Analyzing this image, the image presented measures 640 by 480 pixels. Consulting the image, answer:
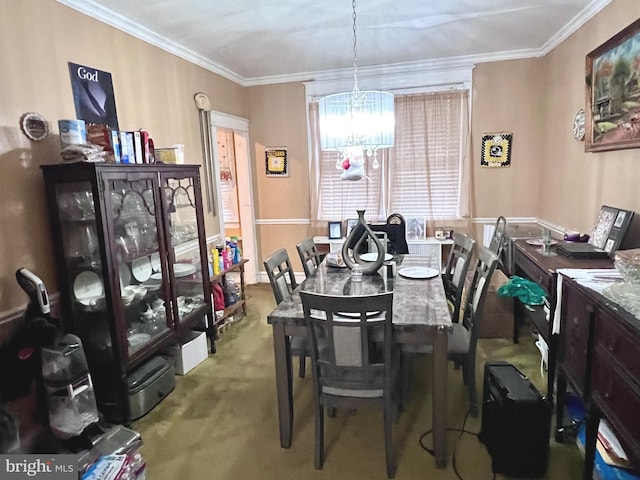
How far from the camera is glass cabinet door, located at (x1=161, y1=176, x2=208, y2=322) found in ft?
9.58

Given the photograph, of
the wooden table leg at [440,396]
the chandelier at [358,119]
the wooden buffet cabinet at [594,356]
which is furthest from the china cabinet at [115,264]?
the wooden buffet cabinet at [594,356]

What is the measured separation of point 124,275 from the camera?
2539 millimetres

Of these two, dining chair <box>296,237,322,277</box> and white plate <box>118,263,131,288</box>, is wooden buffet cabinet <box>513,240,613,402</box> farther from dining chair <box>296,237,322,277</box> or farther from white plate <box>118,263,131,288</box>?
white plate <box>118,263,131,288</box>

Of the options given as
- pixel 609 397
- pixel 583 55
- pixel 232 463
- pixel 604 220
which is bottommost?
pixel 232 463

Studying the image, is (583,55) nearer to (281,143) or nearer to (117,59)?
(281,143)

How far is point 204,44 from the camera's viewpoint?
348 cm

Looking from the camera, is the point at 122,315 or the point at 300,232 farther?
the point at 300,232

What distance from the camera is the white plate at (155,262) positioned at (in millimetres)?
2760

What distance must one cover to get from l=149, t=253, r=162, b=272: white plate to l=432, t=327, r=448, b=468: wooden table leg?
1.94 meters

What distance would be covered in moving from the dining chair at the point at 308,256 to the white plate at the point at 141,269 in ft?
3.46

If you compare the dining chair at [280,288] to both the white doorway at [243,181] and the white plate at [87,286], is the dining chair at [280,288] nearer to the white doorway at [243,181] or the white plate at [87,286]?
the white plate at [87,286]

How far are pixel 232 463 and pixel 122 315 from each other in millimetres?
1079

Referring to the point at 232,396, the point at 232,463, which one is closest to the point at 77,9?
the point at 232,396

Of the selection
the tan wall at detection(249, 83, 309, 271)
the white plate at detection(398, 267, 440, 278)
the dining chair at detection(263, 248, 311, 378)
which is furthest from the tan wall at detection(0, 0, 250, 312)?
the white plate at detection(398, 267, 440, 278)
